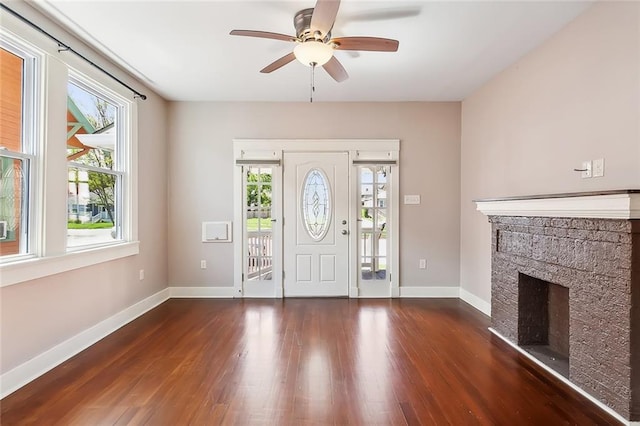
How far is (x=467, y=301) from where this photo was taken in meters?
4.23

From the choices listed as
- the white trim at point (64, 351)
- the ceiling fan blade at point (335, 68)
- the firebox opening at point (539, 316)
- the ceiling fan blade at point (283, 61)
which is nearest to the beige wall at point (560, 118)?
the firebox opening at point (539, 316)

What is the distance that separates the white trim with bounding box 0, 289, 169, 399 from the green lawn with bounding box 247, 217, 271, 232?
1553 mm

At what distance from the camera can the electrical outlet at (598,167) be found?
7.42 feet

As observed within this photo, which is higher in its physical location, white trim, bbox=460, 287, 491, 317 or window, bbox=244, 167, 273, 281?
→ window, bbox=244, 167, 273, 281

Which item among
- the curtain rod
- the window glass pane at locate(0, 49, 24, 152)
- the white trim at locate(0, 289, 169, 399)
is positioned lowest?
the white trim at locate(0, 289, 169, 399)

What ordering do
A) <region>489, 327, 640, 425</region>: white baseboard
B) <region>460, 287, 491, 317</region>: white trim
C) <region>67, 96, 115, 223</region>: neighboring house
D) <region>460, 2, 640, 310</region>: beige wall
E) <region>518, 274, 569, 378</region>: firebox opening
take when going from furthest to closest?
<region>460, 287, 491, 317</region>: white trim, <region>67, 96, 115, 223</region>: neighboring house, <region>518, 274, 569, 378</region>: firebox opening, <region>460, 2, 640, 310</region>: beige wall, <region>489, 327, 640, 425</region>: white baseboard

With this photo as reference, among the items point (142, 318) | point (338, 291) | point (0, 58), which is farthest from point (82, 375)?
point (338, 291)

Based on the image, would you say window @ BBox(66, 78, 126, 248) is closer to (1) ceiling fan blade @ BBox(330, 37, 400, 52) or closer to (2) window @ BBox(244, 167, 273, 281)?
(2) window @ BBox(244, 167, 273, 281)

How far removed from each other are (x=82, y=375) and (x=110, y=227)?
1.54m

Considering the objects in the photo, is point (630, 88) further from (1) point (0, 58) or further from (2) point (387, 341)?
(1) point (0, 58)

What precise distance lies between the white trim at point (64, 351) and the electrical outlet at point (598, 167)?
4.27 metres

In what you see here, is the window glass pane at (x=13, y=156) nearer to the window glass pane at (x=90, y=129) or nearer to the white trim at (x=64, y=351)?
the window glass pane at (x=90, y=129)

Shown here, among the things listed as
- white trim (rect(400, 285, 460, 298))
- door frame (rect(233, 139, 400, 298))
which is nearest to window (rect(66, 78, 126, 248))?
door frame (rect(233, 139, 400, 298))

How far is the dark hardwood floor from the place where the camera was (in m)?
1.91
